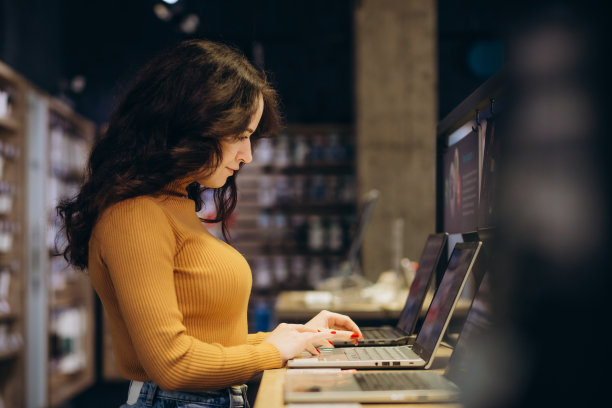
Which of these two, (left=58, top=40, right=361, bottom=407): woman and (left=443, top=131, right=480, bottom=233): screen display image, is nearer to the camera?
(left=58, top=40, right=361, bottom=407): woman

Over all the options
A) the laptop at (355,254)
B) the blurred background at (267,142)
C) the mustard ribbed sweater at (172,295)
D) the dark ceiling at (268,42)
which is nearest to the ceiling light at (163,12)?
the blurred background at (267,142)

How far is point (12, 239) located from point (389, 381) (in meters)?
3.88

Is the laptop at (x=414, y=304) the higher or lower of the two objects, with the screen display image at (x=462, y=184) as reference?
lower

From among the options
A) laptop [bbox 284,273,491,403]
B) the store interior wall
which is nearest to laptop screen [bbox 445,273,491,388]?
laptop [bbox 284,273,491,403]

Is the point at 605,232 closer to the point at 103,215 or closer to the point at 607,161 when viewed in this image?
the point at 607,161

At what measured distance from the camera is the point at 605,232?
1.77ft

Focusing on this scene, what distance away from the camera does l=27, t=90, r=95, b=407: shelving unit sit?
4461 mm

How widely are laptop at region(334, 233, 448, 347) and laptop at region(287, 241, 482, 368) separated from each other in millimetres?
103

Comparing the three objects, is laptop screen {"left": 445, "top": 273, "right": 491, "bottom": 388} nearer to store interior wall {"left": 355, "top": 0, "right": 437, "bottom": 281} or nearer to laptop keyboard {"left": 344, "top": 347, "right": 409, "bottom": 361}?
laptop keyboard {"left": 344, "top": 347, "right": 409, "bottom": 361}

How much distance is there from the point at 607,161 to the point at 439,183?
4.53 feet

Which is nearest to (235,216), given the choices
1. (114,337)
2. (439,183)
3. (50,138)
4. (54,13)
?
(50,138)

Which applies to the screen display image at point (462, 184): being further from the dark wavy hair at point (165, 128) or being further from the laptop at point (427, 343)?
the dark wavy hair at point (165, 128)

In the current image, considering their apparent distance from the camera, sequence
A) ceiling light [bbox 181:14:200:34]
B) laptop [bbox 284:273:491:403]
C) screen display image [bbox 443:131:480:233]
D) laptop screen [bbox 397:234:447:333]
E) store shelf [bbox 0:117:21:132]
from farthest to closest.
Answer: ceiling light [bbox 181:14:200:34] → store shelf [bbox 0:117:21:132] → laptop screen [bbox 397:234:447:333] → screen display image [bbox 443:131:480:233] → laptop [bbox 284:273:491:403]

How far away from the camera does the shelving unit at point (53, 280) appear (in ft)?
14.6
